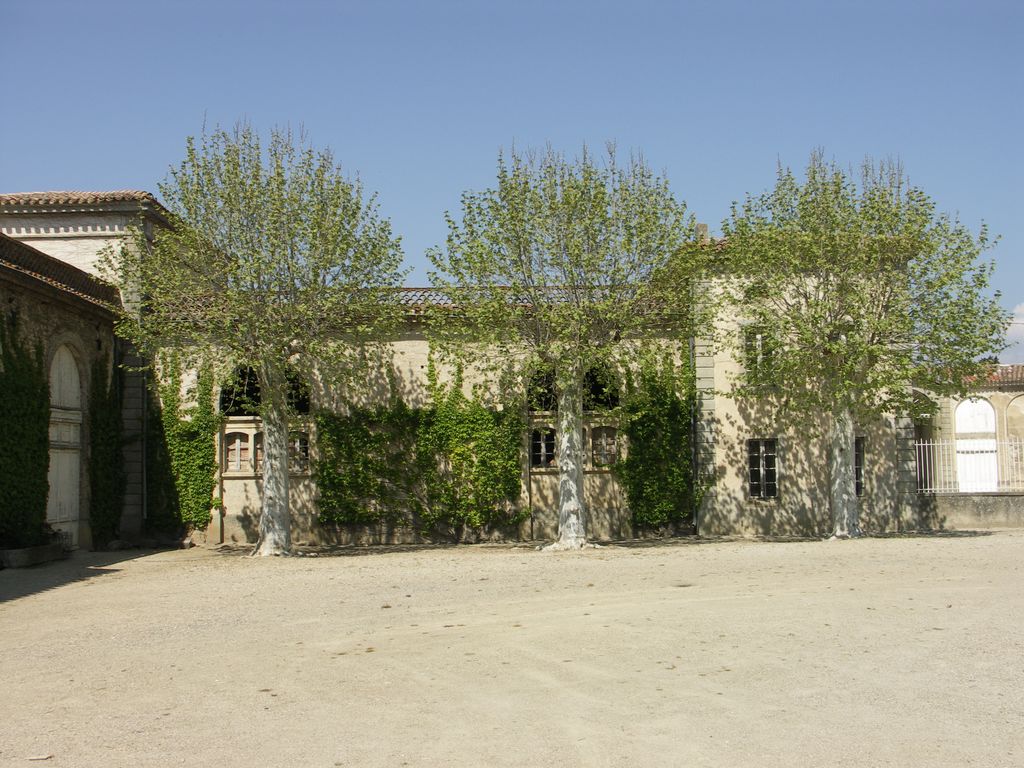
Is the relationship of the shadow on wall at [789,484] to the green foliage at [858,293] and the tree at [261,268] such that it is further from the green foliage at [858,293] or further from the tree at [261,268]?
the tree at [261,268]

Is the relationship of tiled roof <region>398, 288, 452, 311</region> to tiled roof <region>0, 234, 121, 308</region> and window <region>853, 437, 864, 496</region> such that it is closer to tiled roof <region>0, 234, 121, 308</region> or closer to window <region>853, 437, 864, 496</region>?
tiled roof <region>0, 234, 121, 308</region>

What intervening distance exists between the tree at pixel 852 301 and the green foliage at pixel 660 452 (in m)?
2.33

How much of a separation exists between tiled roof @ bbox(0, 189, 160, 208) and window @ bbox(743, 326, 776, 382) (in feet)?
44.8

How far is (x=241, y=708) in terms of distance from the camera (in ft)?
23.0

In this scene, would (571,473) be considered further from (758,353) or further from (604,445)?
(758,353)

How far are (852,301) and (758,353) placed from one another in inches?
87.0

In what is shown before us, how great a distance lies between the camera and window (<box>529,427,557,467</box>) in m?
22.6

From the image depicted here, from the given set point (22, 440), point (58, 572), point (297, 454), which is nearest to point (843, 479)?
point (297, 454)

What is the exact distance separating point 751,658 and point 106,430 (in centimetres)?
1684

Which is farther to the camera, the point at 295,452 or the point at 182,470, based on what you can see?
the point at 295,452

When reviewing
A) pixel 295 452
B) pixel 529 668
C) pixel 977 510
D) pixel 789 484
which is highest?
pixel 295 452

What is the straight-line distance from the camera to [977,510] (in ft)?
74.4

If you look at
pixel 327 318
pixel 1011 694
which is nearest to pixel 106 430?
pixel 327 318

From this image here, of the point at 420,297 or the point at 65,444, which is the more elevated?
the point at 420,297
